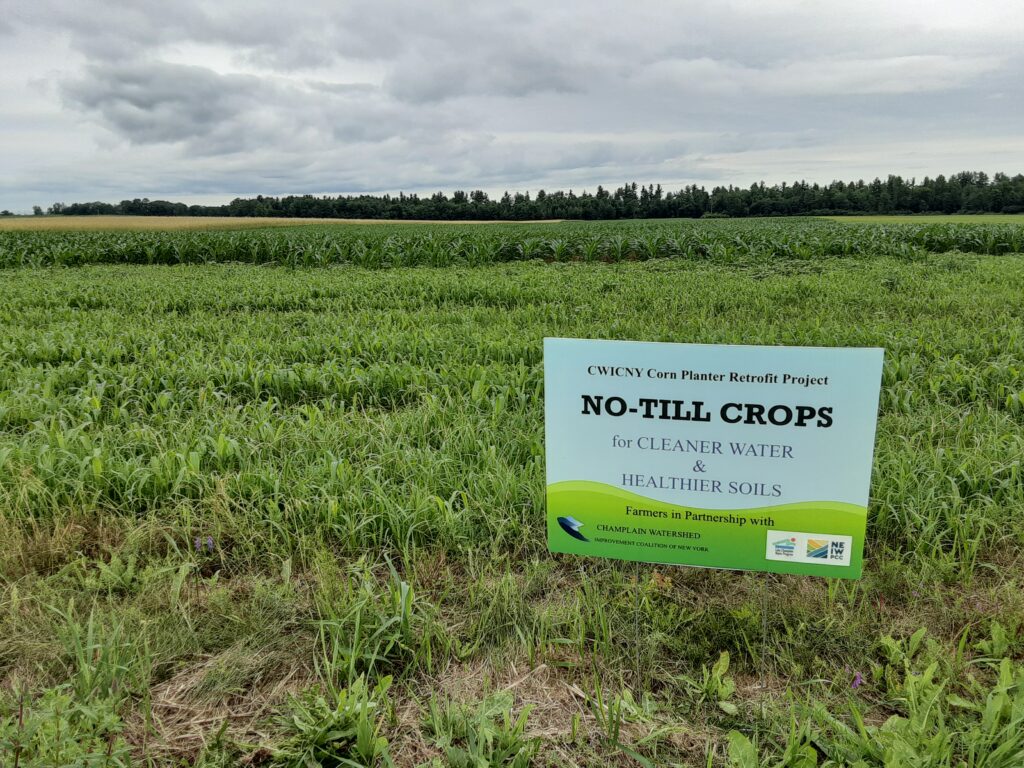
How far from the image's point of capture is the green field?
1812mm

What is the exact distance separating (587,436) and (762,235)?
1877 centimetres

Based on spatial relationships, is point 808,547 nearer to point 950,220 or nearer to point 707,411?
point 707,411

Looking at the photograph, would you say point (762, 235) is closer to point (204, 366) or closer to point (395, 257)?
point (395, 257)

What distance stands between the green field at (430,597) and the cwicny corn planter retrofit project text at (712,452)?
14.3 inches

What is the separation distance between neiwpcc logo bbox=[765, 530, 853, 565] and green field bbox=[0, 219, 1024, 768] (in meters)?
0.37

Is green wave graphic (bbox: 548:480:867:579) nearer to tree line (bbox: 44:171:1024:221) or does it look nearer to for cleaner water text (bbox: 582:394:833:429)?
for cleaner water text (bbox: 582:394:833:429)

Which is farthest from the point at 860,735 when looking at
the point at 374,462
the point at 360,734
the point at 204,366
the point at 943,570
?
the point at 204,366

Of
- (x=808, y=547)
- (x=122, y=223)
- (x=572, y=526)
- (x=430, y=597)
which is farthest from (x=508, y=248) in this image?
(x=122, y=223)

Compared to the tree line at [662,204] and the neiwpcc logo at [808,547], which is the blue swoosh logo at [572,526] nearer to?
the neiwpcc logo at [808,547]

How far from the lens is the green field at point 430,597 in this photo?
5.94ft

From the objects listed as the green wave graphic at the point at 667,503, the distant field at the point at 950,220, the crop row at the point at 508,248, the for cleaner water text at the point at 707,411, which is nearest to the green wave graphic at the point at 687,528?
the green wave graphic at the point at 667,503

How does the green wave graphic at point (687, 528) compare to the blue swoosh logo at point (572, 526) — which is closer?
the green wave graphic at point (687, 528)

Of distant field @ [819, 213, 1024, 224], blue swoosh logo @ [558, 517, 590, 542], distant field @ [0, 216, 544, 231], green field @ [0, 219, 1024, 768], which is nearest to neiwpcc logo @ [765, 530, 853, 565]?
green field @ [0, 219, 1024, 768]

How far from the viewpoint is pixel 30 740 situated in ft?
5.57
